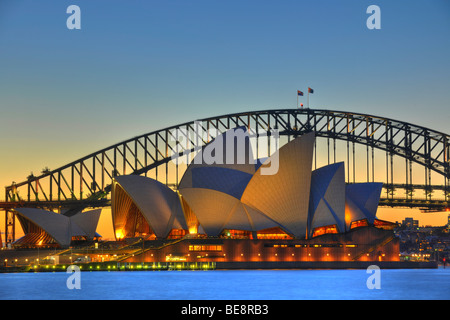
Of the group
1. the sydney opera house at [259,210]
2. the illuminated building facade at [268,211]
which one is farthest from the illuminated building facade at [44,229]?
the illuminated building facade at [268,211]

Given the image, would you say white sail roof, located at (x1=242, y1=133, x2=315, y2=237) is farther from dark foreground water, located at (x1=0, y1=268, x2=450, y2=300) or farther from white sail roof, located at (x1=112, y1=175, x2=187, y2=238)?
dark foreground water, located at (x1=0, y1=268, x2=450, y2=300)

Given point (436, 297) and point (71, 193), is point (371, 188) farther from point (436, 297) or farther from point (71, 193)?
point (71, 193)

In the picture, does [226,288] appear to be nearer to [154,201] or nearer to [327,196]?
[327,196]

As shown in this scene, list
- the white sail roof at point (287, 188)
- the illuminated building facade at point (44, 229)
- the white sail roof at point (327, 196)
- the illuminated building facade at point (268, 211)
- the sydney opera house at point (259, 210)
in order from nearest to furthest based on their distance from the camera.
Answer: the white sail roof at point (287, 188), the illuminated building facade at point (268, 211), the sydney opera house at point (259, 210), the white sail roof at point (327, 196), the illuminated building facade at point (44, 229)

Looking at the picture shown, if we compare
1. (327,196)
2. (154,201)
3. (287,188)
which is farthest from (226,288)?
(154,201)

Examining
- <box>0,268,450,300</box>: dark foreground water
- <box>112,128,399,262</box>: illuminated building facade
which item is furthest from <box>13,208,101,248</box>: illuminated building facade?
<box>0,268,450,300</box>: dark foreground water

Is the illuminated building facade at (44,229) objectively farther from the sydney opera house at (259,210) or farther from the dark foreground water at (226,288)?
the dark foreground water at (226,288)
